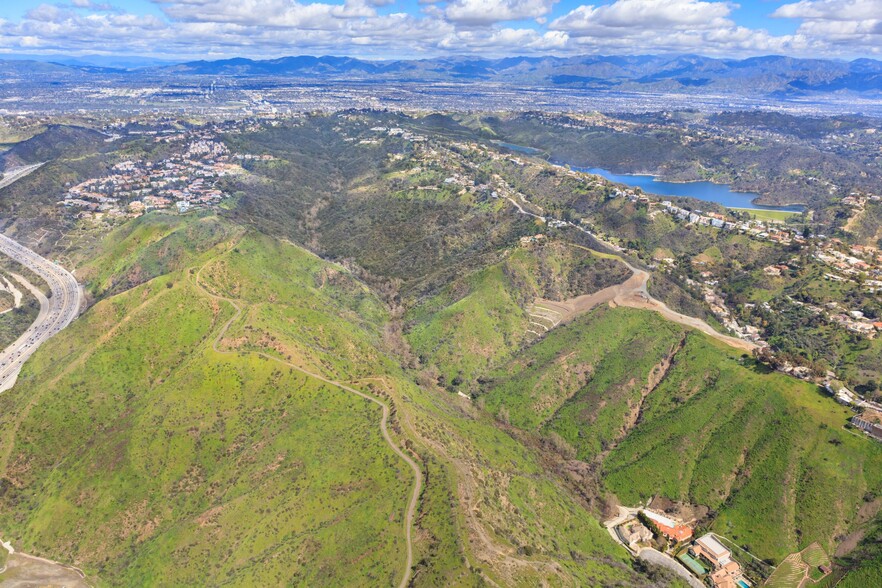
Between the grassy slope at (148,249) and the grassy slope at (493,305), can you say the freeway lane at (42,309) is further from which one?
the grassy slope at (493,305)

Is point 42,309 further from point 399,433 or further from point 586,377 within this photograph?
point 586,377

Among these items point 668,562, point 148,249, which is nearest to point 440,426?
point 668,562

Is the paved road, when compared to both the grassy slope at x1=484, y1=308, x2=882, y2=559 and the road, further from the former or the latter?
the road

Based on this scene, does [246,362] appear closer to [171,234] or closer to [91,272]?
[171,234]

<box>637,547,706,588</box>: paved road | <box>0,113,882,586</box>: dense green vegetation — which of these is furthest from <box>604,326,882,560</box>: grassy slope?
<box>637,547,706,588</box>: paved road

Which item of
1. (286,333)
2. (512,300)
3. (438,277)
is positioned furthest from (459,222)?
(286,333)

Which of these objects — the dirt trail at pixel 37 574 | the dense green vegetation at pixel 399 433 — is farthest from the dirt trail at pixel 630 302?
the dirt trail at pixel 37 574
